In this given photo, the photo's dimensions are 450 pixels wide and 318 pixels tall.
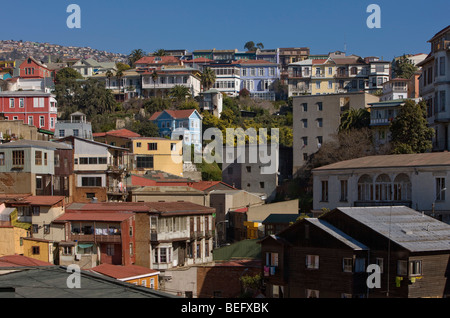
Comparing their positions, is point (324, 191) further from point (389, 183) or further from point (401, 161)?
point (401, 161)

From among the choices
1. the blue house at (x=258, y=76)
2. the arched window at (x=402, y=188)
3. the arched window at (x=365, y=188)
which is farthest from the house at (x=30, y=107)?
the blue house at (x=258, y=76)

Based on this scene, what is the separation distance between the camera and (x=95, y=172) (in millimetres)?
58656

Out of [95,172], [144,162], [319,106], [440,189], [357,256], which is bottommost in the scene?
[357,256]

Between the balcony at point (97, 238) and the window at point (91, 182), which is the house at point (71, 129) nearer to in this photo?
the window at point (91, 182)

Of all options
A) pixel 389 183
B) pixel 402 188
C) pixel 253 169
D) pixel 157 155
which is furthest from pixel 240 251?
pixel 157 155

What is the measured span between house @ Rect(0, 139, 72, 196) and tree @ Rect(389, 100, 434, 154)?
2539 centimetres

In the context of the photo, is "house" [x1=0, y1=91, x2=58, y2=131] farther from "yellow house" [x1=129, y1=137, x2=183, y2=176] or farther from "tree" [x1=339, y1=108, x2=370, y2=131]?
"tree" [x1=339, y1=108, x2=370, y2=131]

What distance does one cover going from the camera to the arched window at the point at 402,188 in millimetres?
41875

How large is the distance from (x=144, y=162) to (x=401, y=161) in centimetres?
3999

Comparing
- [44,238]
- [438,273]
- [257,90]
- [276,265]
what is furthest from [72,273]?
[257,90]

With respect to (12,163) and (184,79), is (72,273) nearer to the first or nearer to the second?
(12,163)

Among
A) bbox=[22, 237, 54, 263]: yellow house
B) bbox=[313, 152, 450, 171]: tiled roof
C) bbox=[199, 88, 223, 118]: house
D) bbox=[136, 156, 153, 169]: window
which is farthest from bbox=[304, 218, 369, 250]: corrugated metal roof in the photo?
bbox=[199, 88, 223, 118]: house

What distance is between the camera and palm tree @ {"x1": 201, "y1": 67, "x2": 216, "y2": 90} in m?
117

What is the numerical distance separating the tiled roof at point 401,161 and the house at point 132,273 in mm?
13111
